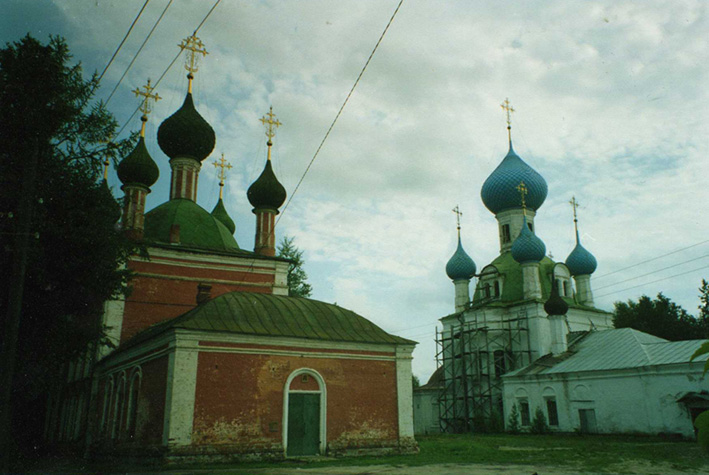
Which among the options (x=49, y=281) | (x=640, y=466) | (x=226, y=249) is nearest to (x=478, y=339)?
(x=226, y=249)

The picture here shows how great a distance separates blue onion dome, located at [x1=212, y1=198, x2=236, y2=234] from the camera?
31969mm

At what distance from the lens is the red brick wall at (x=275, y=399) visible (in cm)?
1333

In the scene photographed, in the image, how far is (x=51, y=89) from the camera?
12.7 meters

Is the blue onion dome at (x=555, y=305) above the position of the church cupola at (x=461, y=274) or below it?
below

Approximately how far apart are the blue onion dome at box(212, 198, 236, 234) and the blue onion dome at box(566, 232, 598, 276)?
20720 mm

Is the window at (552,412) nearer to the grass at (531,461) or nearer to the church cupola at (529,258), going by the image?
the church cupola at (529,258)

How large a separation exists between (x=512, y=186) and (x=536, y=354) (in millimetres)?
10620

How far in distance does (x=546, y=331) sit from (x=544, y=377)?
4.78 metres

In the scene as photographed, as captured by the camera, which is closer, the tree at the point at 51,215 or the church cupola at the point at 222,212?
the tree at the point at 51,215

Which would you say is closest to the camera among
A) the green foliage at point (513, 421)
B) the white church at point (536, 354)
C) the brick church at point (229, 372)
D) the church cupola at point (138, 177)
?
the brick church at point (229, 372)

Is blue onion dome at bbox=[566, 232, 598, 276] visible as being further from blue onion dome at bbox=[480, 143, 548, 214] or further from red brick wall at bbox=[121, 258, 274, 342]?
red brick wall at bbox=[121, 258, 274, 342]

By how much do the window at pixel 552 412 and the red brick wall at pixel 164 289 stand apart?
15.5 m

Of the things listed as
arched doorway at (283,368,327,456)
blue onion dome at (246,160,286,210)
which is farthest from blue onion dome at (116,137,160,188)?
arched doorway at (283,368,327,456)

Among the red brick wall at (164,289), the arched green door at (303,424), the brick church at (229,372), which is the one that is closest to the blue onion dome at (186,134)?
the brick church at (229,372)
